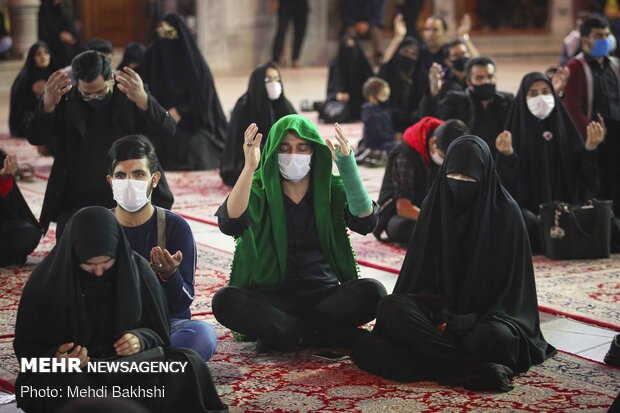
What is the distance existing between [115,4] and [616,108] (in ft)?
35.6

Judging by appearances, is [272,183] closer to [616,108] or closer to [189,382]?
[189,382]

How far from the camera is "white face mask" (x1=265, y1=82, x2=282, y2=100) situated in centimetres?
741

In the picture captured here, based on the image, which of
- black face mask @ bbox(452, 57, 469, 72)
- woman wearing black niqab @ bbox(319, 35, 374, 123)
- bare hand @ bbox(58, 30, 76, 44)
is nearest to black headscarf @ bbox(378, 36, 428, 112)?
black face mask @ bbox(452, 57, 469, 72)

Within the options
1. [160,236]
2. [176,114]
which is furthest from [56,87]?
[176,114]

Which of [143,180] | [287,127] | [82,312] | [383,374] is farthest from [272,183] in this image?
[82,312]

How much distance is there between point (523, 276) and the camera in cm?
387

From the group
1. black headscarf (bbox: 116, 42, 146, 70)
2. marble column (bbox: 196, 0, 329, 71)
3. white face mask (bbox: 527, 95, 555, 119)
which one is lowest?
marble column (bbox: 196, 0, 329, 71)

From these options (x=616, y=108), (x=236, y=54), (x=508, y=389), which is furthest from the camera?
(x=236, y=54)

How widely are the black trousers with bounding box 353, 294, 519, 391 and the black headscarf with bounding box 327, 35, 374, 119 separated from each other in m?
7.56

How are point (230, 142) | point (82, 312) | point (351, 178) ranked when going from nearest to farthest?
point (82, 312), point (351, 178), point (230, 142)

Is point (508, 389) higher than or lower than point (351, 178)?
lower

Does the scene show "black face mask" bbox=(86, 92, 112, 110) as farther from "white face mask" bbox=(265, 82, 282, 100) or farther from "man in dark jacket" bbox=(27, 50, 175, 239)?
"white face mask" bbox=(265, 82, 282, 100)

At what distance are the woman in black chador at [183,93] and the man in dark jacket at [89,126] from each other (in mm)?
3178

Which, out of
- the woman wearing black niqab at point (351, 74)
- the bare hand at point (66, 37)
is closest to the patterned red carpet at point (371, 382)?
the woman wearing black niqab at point (351, 74)
